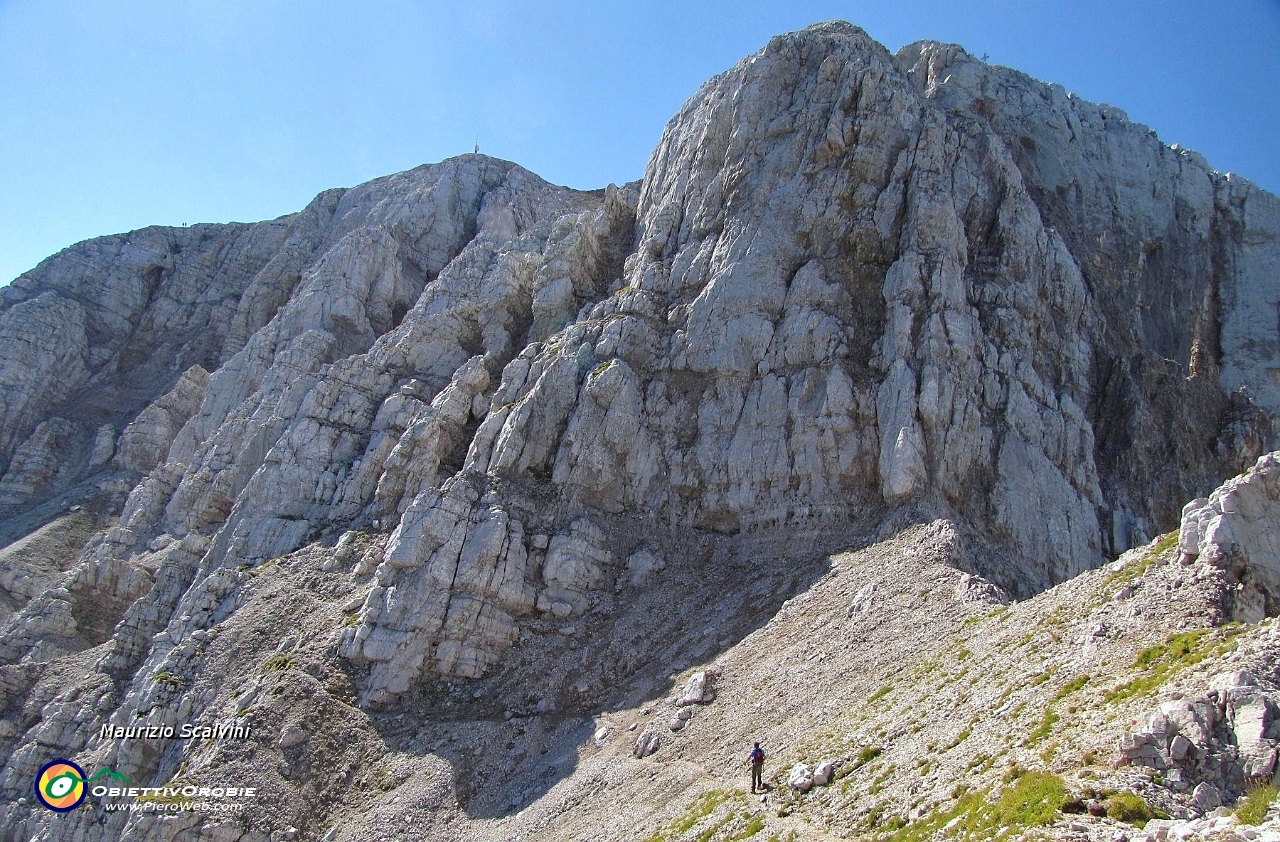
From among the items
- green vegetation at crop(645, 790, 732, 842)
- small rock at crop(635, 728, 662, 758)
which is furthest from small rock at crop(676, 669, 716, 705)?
green vegetation at crop(645, 790, 732, 842)

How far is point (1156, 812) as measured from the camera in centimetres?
1898

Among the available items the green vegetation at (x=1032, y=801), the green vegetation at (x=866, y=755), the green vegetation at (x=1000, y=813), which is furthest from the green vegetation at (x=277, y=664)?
the green vegetation at (x=1032, y=801)

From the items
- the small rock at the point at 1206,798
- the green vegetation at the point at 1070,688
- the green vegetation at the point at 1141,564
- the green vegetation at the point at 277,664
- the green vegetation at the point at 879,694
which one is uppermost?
the green vegetation at the point at 277,664

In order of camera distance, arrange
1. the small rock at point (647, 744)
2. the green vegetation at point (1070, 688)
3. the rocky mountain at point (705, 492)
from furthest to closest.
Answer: the small rock at point (647, 744) → the rocky mountain at point (705, 492) → the green vegetation at point (1070, 688)

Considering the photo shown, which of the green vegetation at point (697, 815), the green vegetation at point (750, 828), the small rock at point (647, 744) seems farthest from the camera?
the small rock at point (647, 744)

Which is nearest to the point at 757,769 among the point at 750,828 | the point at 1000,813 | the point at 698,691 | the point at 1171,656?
the point at 750,828

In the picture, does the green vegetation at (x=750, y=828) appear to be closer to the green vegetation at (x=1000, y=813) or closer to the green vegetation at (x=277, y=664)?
the green vegetation at (x=1000, y=813)

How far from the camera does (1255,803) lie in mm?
17844

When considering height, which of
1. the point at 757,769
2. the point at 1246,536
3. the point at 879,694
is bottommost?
the point at 757,769

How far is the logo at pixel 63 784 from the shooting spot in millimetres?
48125

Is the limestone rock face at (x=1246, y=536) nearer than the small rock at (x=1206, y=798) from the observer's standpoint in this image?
No

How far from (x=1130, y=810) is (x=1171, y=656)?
296 inches

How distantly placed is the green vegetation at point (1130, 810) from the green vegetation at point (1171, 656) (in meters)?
4.77

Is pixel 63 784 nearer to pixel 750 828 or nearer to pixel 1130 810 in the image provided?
pixel 750 828
